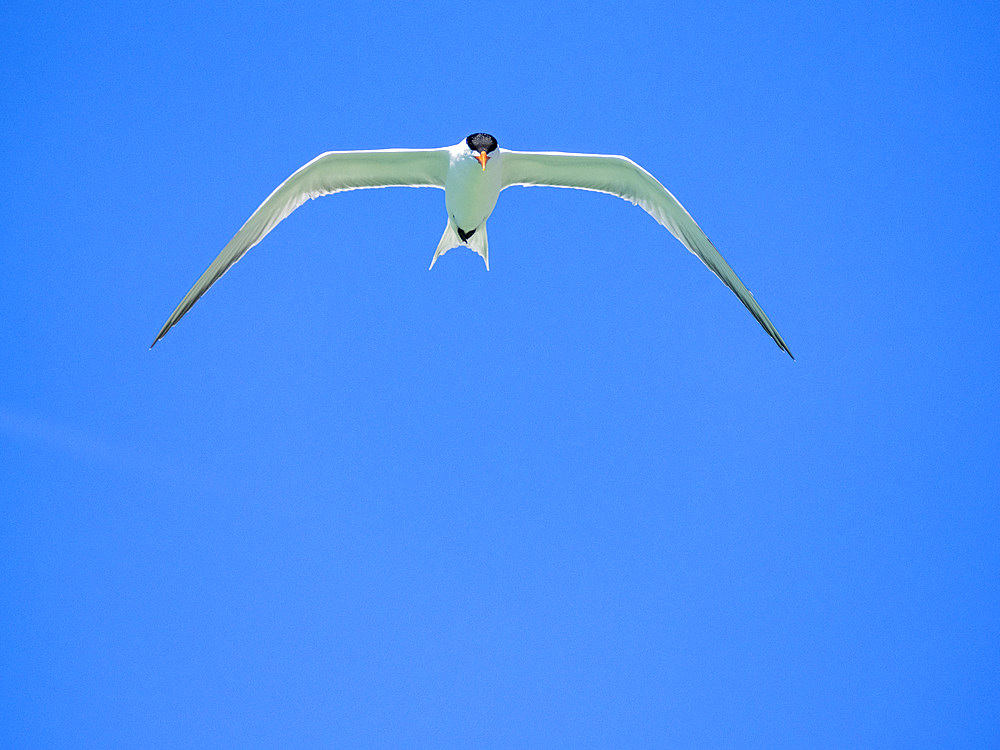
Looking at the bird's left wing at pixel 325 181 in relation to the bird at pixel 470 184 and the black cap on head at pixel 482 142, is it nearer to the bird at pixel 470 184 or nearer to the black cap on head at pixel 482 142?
the bird at pixel 470 184

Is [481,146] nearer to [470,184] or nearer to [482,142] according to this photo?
[482,142]

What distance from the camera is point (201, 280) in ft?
33.1

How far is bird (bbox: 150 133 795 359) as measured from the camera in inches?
390

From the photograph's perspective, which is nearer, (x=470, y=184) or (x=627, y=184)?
(x=470, y=184)

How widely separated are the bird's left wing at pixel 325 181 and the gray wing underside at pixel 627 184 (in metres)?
1.16

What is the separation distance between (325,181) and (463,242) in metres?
2.02

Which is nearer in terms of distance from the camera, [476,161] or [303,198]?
[476,161]

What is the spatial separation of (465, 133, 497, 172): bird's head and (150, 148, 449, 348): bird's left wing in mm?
519

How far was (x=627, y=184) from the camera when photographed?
10.9 metres

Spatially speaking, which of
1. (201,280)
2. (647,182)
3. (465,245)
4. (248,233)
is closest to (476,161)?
(465,245)

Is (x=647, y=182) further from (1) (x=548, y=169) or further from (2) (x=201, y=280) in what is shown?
(2) (x=201, y=280)

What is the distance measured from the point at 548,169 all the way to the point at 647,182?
137cm

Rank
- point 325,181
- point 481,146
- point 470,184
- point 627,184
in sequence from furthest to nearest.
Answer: point 627,184 < point 325,181 < point 470,184 < point 481,146

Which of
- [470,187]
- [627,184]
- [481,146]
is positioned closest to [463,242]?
[470,187]
